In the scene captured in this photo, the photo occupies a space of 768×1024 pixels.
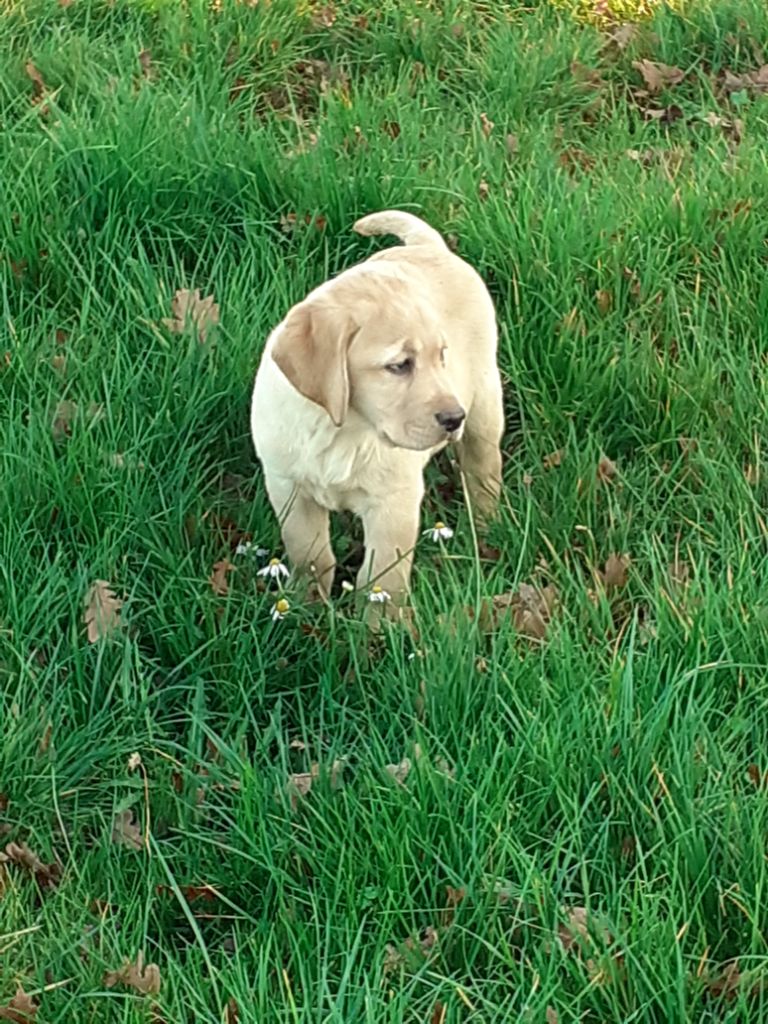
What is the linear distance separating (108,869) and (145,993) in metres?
0.36

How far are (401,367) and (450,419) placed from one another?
0.53ft

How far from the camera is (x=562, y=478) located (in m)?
3.61

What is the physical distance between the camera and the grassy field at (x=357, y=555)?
7.65 feet

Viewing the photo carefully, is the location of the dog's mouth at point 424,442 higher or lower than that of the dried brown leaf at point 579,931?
higher

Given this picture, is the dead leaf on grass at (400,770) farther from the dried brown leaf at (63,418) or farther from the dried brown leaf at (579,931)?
the dried brown leaf at (63,418)

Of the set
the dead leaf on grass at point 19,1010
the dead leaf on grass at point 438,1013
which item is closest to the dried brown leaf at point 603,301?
the dead leaf on grass at point 438,1013

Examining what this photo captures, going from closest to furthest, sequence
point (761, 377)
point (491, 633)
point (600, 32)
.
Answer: point (491, 633), point (761, 377), point (600, 32)

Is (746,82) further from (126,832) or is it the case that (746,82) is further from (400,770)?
(126,832)

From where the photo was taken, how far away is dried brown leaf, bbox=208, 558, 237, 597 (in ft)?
10.5

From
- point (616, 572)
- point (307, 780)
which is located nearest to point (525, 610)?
point (616, 572)

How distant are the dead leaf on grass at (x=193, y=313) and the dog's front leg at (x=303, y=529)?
72 centimetres

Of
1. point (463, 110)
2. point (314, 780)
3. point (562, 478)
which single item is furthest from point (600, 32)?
point (314, 780)

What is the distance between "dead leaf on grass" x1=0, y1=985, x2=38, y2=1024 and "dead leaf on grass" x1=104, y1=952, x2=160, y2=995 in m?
0.13

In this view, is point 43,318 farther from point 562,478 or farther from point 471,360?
point 562,478
